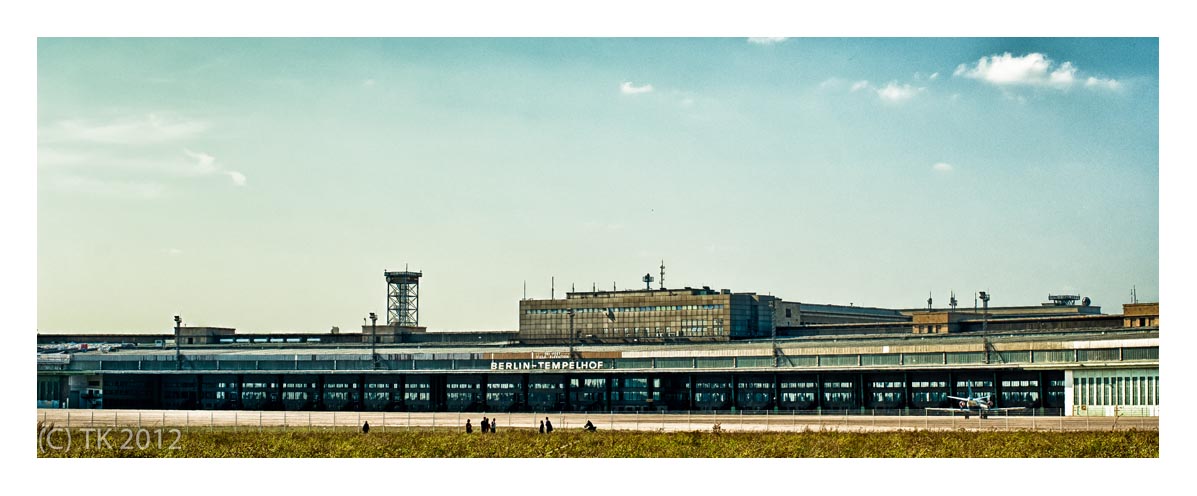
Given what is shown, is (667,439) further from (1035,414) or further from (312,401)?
(312,401)

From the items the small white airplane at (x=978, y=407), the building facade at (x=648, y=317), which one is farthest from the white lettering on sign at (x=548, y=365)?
the small white airplane at (x=978, y=407)

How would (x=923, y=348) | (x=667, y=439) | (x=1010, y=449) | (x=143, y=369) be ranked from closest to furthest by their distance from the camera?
(x=1010, y=449) < (x=667, y=439) < (x=923, y=348) < (x=143, y=369)

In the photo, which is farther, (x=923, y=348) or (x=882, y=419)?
(x=923, y=348)

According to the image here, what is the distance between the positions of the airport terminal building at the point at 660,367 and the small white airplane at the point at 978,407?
0.73 metres

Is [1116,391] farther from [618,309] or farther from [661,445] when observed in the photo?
[618,309]

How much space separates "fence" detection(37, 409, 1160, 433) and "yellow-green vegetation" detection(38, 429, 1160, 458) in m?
7.47

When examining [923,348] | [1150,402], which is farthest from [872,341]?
[1150,402]

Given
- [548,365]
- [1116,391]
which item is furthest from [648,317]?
[1116,391]

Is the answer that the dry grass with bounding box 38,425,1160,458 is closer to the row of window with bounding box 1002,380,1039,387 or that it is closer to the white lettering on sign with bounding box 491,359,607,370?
the row of window with bounding box 1002,380,1039,387

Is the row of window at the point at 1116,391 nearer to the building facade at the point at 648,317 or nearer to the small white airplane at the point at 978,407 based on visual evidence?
the small white airplane at the point at 978,407

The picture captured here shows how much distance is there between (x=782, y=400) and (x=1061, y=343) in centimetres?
2547

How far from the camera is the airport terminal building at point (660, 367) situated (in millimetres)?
121500

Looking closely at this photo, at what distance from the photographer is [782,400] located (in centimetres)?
13400

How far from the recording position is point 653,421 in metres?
116
